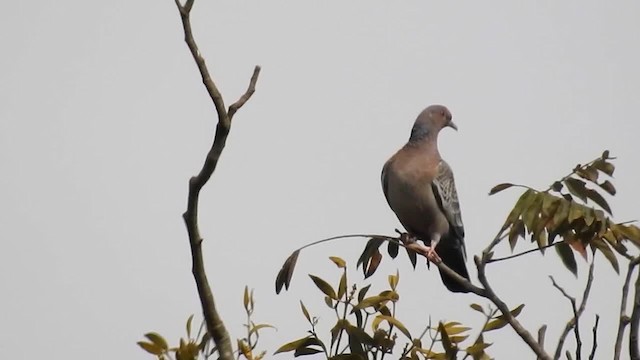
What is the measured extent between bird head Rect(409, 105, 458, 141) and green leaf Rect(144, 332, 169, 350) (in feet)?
12.0

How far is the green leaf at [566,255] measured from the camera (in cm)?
373

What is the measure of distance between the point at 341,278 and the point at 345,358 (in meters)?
0.39

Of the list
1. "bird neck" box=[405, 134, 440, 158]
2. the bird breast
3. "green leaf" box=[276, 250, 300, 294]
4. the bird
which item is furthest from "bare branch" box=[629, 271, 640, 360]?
"bird neck" box=[405, 134, 440, 158]

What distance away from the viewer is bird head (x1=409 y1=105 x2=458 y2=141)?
657 centimetres

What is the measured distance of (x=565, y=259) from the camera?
12.3 feet

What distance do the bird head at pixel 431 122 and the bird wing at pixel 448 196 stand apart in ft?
0.72

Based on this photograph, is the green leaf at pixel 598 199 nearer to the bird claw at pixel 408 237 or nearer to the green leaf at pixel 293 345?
the green leaf at pixel 293 345

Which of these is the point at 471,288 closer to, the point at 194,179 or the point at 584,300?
the point at 584,300

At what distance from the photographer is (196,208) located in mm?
2568

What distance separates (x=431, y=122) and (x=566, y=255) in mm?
2966

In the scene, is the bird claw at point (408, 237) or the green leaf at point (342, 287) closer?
the green leaf at point (342, 287)

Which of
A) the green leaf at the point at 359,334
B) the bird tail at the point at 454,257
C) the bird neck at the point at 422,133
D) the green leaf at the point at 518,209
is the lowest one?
the green leaf at the point at 359,334

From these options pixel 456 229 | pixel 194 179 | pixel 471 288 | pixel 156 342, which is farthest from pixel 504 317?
pixel 456 229

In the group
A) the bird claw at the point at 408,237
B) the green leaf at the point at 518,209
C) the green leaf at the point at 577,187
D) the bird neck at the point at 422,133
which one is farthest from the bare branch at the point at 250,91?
the bird neck at the point at 422,133
